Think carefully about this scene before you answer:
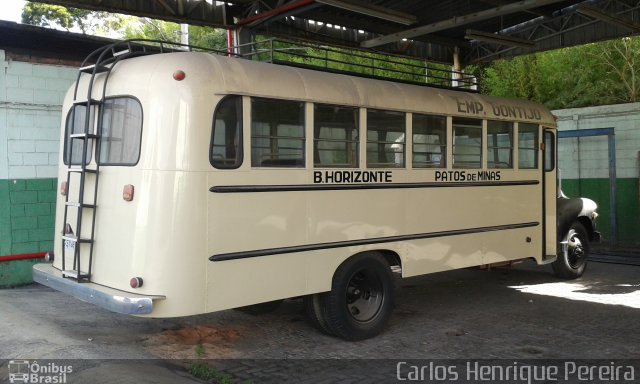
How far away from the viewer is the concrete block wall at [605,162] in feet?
43.3

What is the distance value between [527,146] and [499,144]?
78 centimetres

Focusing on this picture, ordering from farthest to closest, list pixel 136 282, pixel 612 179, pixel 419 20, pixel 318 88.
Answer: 1. pixel 612 179
2. pixel 419 20
3. pixel 318 88
4. pixel 136 282

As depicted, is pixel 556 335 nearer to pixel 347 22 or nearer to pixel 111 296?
pixel 111 296

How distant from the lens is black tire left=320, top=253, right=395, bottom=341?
A: 6152 millimetres

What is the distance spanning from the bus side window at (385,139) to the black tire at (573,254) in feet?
13.5

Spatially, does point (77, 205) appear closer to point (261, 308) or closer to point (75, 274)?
point (75, 274)

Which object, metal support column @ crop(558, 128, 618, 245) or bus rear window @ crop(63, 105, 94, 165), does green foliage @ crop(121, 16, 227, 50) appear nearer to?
metal support column @ crop(558, 128, 618, 245)

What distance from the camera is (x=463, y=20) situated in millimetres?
10336

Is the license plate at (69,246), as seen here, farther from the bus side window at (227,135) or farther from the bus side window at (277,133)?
the bus side window at (277,133)

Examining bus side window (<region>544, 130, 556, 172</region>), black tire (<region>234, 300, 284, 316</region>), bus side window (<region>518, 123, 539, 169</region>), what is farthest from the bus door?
black tire (<region>234, 300, 284, 316</region>)

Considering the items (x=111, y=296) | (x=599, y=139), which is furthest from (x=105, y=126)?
(x=599, y=139)

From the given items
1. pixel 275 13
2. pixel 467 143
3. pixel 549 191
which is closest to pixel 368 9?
pixel 275 13

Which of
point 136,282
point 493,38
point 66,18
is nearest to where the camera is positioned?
point 136,282

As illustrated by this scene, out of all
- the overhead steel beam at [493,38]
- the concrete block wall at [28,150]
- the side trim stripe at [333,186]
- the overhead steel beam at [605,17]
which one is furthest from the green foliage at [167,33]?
the side trim stripe at [333,186]
